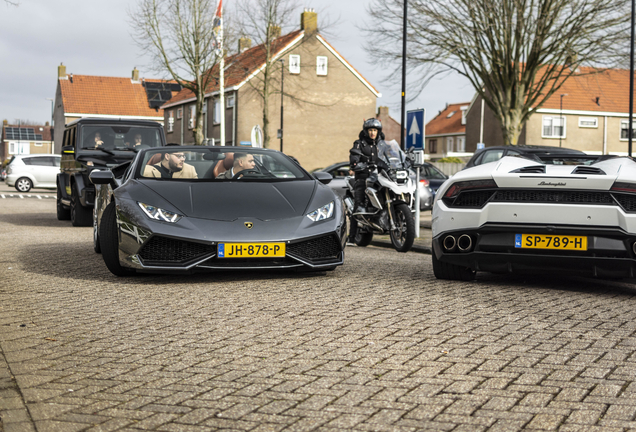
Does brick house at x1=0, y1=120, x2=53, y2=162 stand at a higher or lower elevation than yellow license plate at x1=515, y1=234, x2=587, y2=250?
higher

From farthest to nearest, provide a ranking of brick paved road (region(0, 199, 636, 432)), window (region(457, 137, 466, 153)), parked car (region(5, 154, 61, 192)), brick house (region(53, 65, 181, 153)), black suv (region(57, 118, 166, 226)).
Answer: window (region(457, 137, 466, 153)) < brick house (region(53, 65, 181, 153)) < parked car (region(5, 154, 61, 192)) < black suv (region(57, 118, 166, 226)) < brick paved road (region(0, 199, 636, 432))

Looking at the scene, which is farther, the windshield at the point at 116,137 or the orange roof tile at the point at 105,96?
the orange roof tile at the point at 105,96

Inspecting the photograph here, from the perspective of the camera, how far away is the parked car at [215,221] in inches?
259

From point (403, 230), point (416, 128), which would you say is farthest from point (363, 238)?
point (416, 128)

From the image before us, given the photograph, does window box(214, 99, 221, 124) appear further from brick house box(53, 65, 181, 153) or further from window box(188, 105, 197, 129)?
brick house box(53, 65, 181, 153)

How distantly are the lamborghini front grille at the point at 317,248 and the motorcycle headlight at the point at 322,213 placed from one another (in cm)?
20

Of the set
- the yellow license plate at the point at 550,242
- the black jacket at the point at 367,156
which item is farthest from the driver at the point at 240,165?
the black jacket at the point at 367,156

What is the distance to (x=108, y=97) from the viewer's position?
7281cm

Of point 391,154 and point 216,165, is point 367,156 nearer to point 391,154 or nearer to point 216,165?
point 391,154

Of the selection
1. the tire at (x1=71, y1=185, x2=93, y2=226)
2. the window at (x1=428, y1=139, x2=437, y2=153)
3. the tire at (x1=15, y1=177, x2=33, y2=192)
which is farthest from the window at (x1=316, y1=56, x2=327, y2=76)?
the tire at (x1=71, y1=185, x2=93, y2=226)

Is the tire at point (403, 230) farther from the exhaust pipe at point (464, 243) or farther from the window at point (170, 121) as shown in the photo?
the window at point (170, 121)

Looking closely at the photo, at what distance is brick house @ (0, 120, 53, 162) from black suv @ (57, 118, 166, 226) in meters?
130

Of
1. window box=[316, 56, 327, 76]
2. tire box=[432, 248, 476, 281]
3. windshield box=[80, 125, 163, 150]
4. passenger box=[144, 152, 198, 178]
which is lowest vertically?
tire box=[432, 248, 476, 281]

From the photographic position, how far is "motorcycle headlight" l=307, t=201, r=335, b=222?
7043mm
